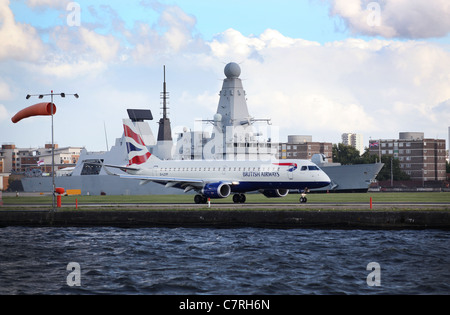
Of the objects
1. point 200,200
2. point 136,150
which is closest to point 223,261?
point 200,200

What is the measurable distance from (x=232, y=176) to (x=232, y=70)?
92.3ft

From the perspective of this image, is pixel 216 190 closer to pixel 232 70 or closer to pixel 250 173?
pixel 250 173

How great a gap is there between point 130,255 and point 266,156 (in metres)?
42.9

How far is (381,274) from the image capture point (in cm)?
2277

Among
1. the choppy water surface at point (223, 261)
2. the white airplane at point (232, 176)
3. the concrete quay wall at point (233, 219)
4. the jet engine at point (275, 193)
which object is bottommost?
the choppy water surface at point (223, 261)

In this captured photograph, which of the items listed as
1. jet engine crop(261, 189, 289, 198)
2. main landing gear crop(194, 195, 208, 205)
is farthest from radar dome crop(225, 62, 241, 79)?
main landing gear crop(194, 195, 208, 205)

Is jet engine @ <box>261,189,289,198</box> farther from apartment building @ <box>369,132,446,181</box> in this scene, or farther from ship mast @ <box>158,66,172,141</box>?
apartment building @ <box>369,132,446,181</box>

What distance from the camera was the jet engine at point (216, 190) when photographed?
47469mm

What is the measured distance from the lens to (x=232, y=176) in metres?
49.6

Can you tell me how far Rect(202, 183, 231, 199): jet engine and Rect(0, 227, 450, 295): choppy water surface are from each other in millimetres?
11471

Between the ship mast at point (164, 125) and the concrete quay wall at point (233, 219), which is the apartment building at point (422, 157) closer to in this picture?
the ship mast at point (164, 125)

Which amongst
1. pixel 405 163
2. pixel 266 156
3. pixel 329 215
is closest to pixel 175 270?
pixel 329 215

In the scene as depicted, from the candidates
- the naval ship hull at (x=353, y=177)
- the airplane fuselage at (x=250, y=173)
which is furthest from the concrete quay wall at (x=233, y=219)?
the naval ship hull at (x=353, y=177)
